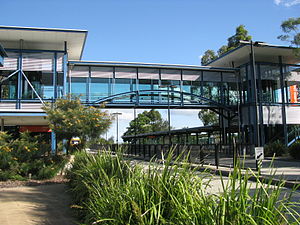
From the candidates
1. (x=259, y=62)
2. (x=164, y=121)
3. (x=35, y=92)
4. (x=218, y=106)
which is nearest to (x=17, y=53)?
(x=35, y=92)

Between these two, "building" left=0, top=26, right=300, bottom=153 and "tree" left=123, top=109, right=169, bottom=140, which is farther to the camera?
"tree" left=123, top=109, right=169, bottom=140

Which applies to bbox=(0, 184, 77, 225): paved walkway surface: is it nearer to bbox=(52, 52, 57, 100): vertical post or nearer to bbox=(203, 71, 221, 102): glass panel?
bbox=(52, 52, 57, 100): vertical post

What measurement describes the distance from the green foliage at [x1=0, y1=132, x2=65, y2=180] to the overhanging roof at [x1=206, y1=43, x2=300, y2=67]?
23.0 metres

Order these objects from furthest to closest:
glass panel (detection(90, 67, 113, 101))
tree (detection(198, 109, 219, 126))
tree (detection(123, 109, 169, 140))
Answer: tree (detection(123, 109, 169, 140))
tree (detection(198, 109, 219, 126))
glass panel (detection(90, 67, 113, 101))

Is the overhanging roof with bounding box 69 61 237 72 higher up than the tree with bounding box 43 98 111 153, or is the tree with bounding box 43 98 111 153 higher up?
the overhanging roof with bounding box 69 61 237 72

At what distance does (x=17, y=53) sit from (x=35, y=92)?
394 cm

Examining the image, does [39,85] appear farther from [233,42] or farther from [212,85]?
[233,42]

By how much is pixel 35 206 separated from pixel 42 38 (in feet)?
66.4

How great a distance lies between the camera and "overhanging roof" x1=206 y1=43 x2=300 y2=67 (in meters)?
31.5

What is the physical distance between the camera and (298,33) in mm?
28875

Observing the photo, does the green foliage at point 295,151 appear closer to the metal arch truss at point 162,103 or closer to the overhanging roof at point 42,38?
the metal arch truss at point 162,103

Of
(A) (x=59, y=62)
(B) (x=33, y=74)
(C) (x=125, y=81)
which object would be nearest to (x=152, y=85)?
(C) (x=125, y=81)

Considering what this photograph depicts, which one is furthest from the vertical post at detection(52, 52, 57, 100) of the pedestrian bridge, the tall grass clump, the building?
the tall grass clump

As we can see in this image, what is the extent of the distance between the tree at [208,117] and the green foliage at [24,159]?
49.0m
